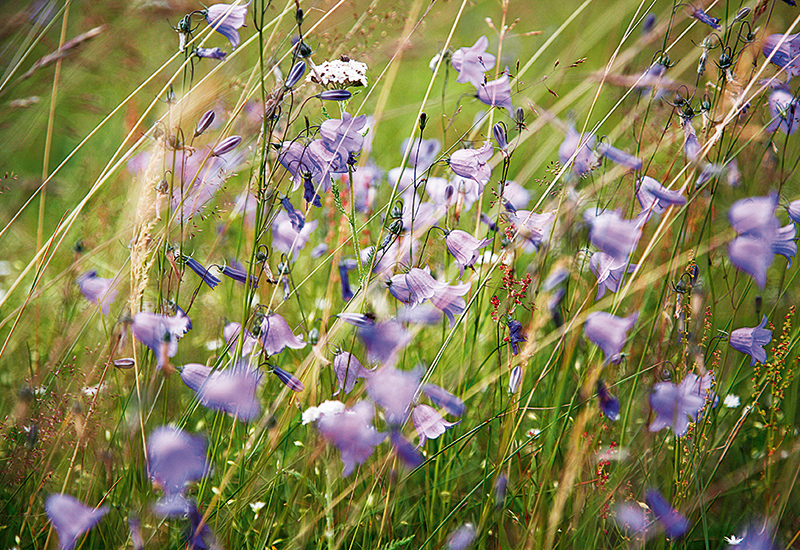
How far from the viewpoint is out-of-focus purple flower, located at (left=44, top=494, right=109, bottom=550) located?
0.86 metres

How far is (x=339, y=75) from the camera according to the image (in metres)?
0.94

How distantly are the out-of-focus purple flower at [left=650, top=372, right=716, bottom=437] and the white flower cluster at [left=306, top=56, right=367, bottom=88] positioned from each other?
0.76m

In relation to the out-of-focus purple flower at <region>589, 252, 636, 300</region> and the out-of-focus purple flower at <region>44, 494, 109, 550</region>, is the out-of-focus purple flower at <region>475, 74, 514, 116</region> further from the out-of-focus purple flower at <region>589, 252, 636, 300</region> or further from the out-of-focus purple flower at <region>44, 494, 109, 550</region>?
the out-of-focus purple flower at <region>44, 494, 109, 550</region>

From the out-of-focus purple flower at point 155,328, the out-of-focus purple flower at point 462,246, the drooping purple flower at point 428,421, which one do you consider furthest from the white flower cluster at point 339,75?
the drooping purple flower at point 428,421

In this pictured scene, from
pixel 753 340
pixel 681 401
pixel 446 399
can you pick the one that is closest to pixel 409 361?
pixel 446 399

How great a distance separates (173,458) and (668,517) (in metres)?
0.86

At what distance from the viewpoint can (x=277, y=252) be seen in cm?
172

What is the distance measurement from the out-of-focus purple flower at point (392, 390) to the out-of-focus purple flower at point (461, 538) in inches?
11.0

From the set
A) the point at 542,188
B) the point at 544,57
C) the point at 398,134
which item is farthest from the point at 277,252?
the point at 544,57

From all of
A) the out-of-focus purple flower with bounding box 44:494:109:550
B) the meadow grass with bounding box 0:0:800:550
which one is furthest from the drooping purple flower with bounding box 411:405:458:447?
the out-of-focus purple flower with bounding box 44:494:109:550

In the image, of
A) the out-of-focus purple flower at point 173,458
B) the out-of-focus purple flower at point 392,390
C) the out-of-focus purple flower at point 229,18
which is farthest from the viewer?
the out-of-focus purple flower at point 229,18

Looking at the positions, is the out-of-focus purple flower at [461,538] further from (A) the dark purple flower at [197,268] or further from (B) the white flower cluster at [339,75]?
(B) the white flower cluster at [339,75]

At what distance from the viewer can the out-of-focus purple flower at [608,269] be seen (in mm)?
1026

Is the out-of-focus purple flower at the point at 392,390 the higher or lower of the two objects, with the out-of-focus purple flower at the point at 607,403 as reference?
lower
